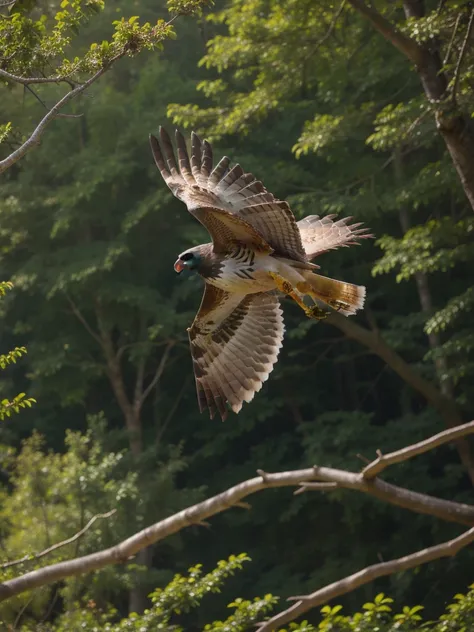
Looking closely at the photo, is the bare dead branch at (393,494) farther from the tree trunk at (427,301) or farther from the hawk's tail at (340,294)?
the tree trunk at (427,301)

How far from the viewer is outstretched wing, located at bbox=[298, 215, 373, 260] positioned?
7.48 meters

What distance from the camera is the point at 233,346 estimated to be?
8.12 meters

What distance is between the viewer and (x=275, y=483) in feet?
25.4

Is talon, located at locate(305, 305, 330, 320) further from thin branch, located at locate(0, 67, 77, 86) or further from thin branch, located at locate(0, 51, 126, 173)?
thin branch, located at locate(0, 67, 77, 86)

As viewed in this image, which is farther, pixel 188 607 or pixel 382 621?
pixel 188 607

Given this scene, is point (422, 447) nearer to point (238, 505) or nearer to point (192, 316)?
point (238, 505)

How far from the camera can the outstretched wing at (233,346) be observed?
7977mm

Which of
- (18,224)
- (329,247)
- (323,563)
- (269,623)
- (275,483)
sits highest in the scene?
(18,224)

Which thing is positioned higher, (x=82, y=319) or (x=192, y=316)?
(x=82, y=319)

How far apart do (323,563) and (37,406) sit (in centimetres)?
603

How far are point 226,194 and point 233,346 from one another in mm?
1533

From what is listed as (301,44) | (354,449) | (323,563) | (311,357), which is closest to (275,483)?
(301,44)

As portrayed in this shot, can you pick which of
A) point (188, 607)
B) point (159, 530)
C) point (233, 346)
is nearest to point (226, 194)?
point (233, 346)

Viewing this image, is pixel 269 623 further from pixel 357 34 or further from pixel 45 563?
pixel 357 34
